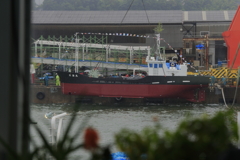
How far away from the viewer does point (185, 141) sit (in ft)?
2.02

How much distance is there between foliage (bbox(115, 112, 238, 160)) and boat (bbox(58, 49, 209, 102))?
12.2 m

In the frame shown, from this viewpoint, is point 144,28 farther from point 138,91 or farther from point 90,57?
point 138,91

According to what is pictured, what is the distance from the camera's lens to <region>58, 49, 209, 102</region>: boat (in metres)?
12.8

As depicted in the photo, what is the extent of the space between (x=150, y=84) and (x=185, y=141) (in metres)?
12.4

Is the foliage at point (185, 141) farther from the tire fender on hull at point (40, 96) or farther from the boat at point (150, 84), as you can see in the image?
the tire fender on hull at point (40, 96)

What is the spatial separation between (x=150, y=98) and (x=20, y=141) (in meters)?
12.9

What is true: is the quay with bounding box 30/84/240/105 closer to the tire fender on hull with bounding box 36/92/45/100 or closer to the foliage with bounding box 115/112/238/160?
the tire fender on hull with bounding box 36/92/45/100

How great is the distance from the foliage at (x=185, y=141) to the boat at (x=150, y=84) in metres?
12.2

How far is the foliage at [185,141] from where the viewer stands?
60 centimetres

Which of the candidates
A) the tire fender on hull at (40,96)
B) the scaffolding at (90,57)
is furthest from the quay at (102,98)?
the scaffolding at (90,57)

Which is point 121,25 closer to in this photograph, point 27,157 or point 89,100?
point 89,100

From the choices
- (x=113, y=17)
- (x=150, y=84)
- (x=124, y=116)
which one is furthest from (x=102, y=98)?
(x=113, y=17)

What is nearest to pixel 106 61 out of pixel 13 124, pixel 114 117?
pixel 114 117

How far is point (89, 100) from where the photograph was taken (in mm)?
13375
